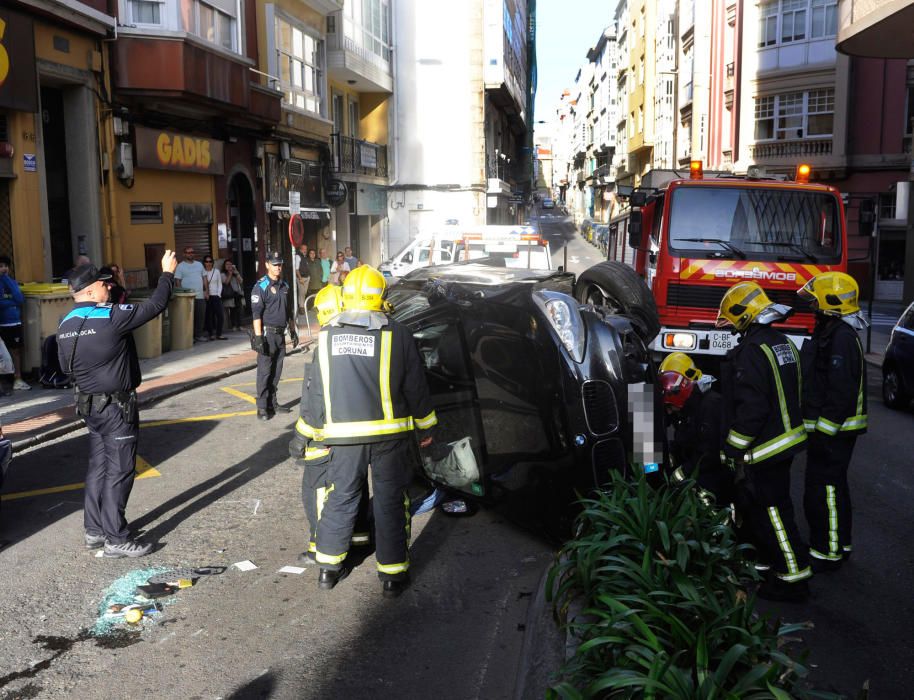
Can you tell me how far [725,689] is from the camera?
313 cm

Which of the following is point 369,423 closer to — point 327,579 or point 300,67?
point 327,579

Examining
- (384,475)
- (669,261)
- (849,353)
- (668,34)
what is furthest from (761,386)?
(668,34)

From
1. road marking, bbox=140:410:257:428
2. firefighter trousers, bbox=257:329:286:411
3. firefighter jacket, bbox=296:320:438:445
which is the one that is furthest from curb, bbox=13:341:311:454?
firefighter jacket, bbox=296:320:438:445

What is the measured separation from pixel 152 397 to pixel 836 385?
8.61 m

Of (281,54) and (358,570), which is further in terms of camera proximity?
(281,54)

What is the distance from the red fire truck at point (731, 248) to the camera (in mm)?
10805

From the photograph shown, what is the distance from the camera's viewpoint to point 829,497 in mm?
5645

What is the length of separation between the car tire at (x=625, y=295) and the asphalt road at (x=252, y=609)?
1.94 m

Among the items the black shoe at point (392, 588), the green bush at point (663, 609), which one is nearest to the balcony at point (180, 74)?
the black shoe at point (392, 588)

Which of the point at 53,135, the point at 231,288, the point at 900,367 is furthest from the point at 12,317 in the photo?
the point at 900,367

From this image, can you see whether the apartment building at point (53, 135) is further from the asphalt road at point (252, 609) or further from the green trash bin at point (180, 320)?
the asphalt road at point (252, 609)

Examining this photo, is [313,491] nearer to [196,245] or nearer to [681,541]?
[681,541]

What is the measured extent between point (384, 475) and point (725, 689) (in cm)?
249

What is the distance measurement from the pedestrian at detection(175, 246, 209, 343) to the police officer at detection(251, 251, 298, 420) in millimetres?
6843
